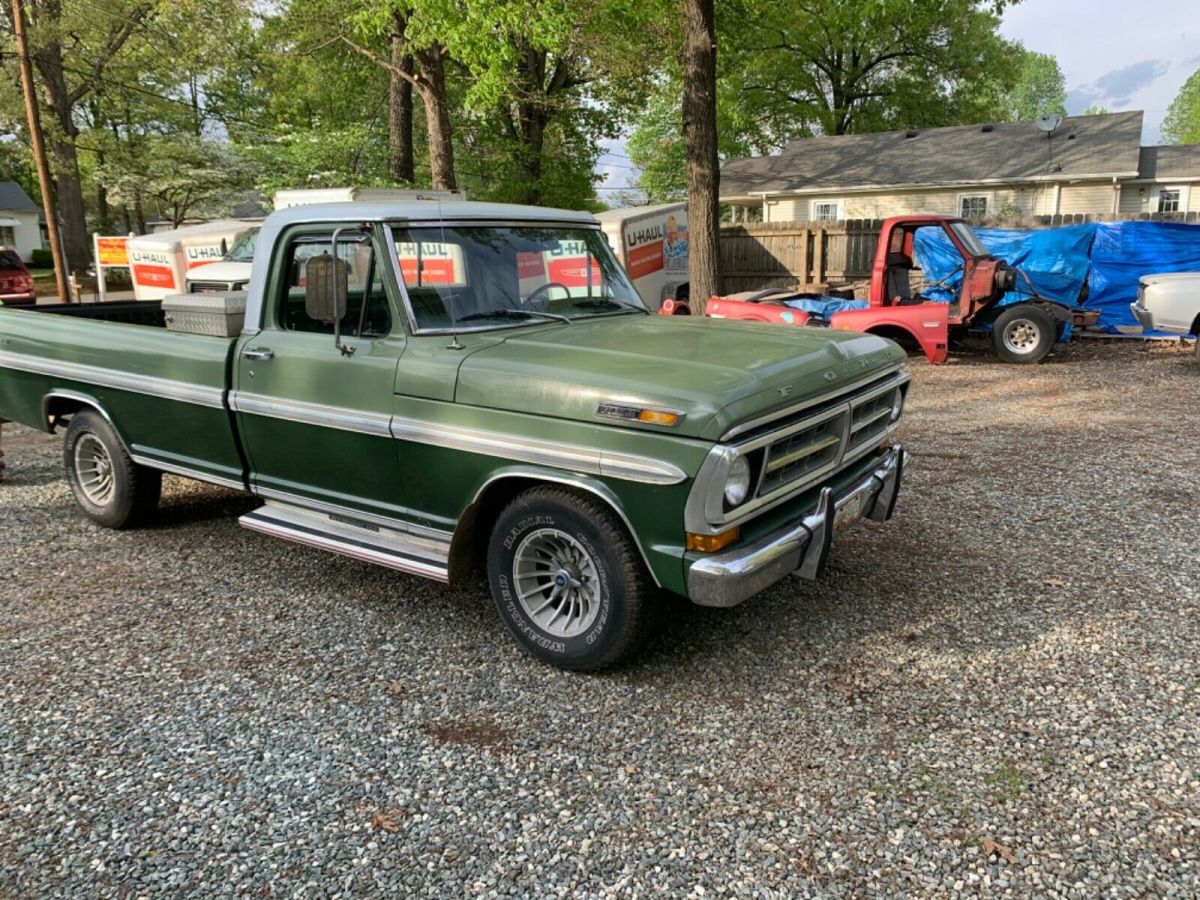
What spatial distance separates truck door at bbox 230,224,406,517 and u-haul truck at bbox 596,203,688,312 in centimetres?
1099

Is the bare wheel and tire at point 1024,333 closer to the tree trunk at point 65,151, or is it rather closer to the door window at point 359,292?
the door window at point 359,292

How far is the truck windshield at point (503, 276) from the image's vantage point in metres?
4.16

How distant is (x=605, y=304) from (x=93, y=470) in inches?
149

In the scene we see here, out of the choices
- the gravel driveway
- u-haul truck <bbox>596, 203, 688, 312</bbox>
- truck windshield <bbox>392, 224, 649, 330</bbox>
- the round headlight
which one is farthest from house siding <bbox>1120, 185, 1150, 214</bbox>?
the round headlight

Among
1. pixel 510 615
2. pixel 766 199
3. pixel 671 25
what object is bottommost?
pixel 510 615

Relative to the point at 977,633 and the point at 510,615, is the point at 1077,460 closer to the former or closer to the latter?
the point at 977,633

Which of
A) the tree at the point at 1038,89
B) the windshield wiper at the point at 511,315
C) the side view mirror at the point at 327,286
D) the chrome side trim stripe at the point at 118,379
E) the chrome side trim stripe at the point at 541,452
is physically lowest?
the chrome side trim stripe at the point at 541,452

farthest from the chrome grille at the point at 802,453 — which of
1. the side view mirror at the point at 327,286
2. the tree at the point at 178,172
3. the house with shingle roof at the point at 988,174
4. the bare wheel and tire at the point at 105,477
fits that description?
the tree at the point at 178,172

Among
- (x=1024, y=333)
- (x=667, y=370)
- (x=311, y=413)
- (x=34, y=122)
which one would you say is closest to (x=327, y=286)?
(x=311, y=413)

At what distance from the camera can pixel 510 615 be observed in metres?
3.92

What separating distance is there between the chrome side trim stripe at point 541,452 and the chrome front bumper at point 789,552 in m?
0.39

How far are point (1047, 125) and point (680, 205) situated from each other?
37.8 ft

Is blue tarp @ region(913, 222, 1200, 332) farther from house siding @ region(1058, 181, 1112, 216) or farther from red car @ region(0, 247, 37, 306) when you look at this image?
red car @ region(0, 247, 37, 306)

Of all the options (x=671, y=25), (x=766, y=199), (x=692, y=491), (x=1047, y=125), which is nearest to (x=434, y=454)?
(x=692, y=491)
